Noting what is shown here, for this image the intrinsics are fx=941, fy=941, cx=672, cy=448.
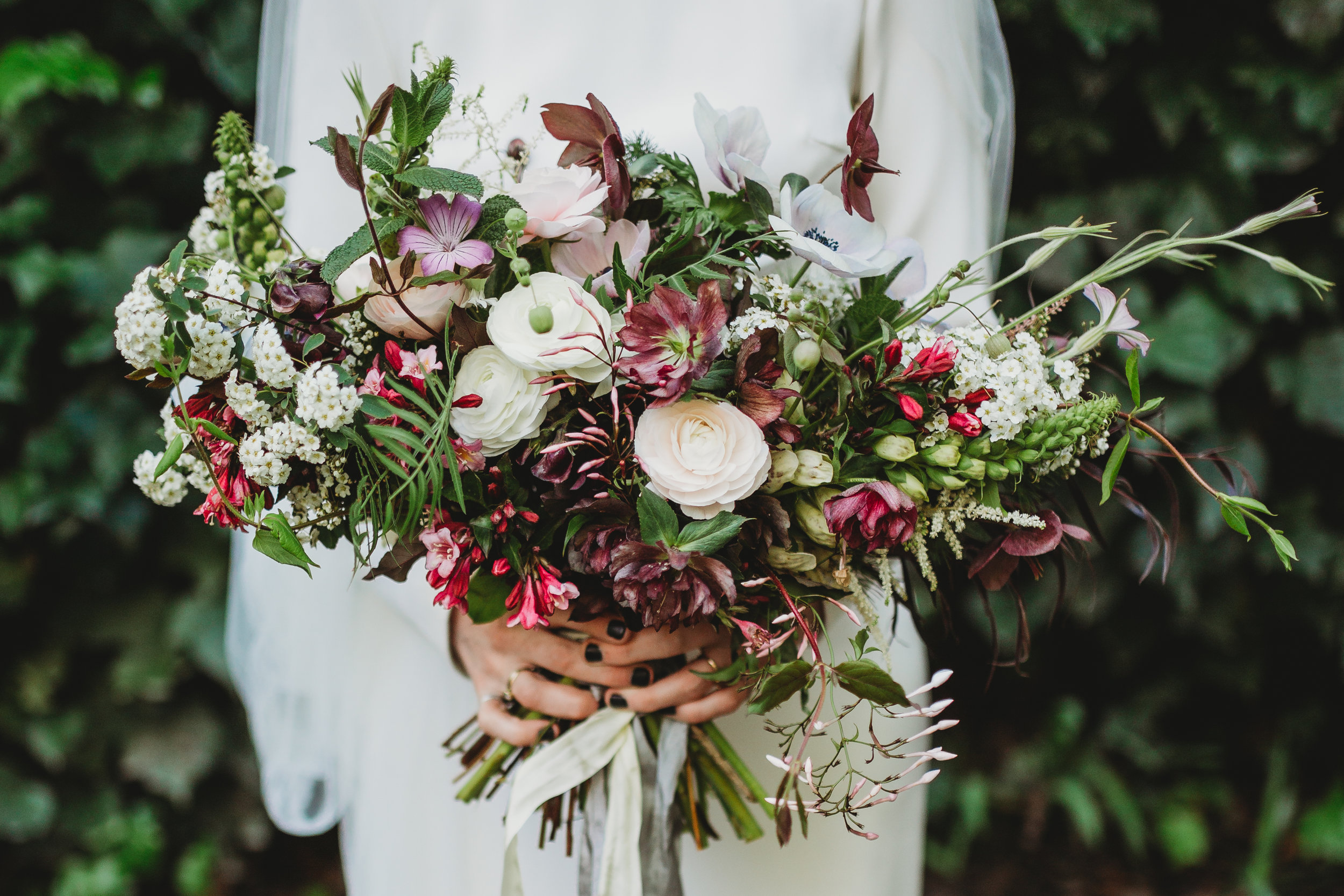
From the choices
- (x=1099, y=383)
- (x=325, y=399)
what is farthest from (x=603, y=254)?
(x=1099, y=383)

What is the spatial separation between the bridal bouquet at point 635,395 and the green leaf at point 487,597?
11 mm

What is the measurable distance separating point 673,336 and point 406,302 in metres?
0.22

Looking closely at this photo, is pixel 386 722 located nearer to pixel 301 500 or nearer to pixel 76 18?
pixel 301 500

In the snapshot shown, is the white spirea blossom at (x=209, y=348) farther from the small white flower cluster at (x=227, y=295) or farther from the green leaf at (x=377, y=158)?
the green leaf at (x=377, y=158)

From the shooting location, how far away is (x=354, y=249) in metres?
0.73

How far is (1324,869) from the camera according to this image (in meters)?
2.21

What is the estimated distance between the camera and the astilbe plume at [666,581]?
768 millimetres

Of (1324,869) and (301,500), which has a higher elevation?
(301,500)

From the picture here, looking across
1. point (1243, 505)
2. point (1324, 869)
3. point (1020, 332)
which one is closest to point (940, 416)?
point (1020, 332)

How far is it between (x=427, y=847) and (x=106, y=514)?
1023 millimetres

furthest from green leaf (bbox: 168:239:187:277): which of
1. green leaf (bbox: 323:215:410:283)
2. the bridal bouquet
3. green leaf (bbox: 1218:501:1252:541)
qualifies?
green leaf (bbox: 1218:501:1252:541)

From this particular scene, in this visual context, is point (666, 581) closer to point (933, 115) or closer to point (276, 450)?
point (276, 450)

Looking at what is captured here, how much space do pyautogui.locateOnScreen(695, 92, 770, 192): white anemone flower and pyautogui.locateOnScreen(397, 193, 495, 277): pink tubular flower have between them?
0.73 feet

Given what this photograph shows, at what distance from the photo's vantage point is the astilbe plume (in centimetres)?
77
